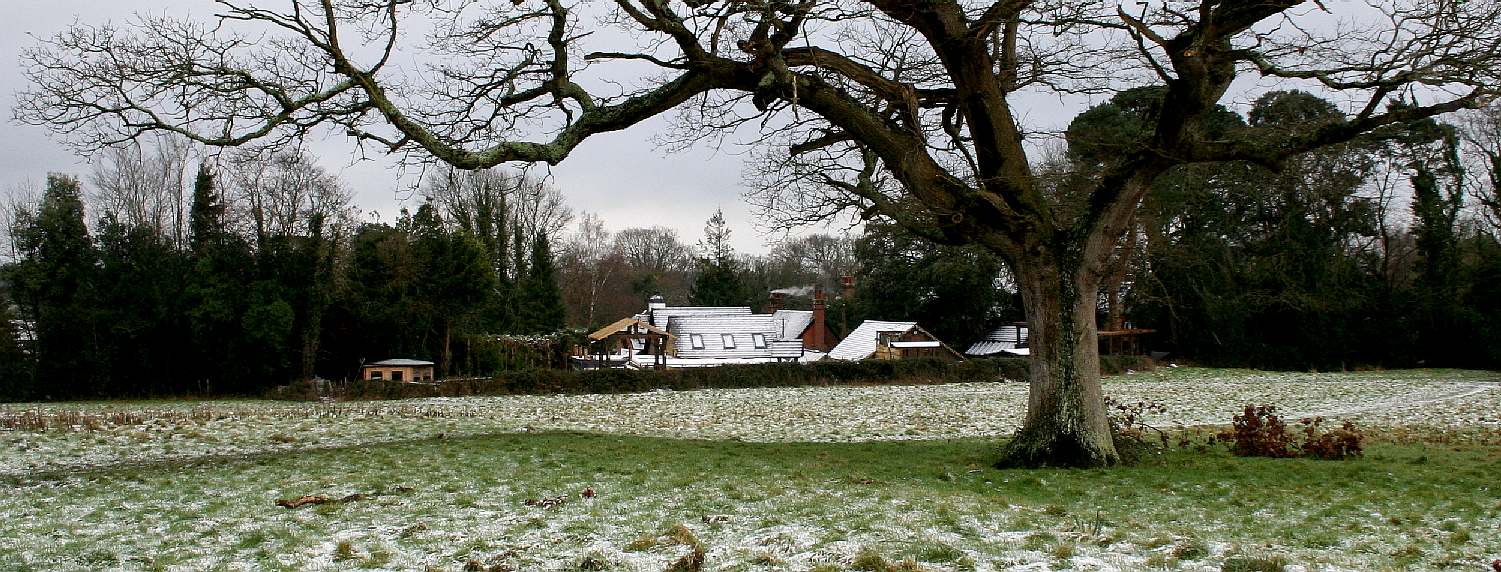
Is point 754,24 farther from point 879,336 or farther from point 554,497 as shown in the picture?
point 879,336

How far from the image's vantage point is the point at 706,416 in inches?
819

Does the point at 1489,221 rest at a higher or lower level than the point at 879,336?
higher

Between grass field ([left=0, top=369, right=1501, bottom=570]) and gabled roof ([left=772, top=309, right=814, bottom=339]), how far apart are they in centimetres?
3575

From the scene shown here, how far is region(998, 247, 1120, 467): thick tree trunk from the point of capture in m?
10.4

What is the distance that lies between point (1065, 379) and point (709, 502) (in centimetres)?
450

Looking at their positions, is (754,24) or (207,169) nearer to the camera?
(754,24)

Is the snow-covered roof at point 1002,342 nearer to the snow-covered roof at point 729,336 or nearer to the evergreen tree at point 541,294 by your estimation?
the snow-covered roof at point 729,336

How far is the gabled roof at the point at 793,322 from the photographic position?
2064 inches

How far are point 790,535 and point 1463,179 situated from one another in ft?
148

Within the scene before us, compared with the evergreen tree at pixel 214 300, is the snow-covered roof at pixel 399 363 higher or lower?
lower

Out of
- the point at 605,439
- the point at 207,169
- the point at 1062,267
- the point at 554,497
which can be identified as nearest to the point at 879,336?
the point at 207,169

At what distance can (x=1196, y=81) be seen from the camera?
9.81 m

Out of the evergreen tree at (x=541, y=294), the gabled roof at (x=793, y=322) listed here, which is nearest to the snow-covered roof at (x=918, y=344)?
the gabled roof at (x=793, y=322)

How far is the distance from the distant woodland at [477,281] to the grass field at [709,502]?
15077mm
